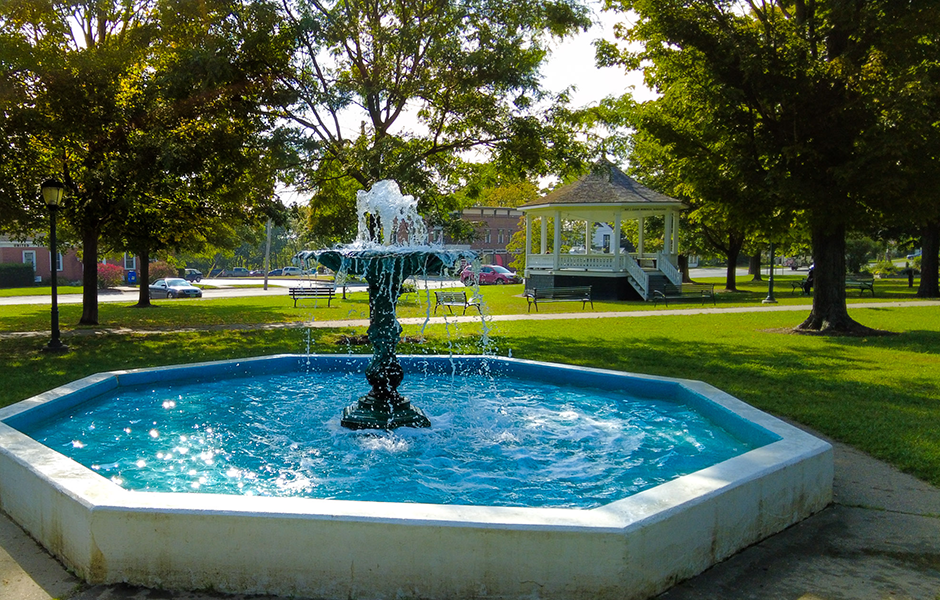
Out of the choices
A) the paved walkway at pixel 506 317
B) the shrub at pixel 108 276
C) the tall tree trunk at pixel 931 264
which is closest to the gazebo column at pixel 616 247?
the paved walkway at pixel 506 317

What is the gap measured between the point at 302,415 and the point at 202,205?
1281 cm

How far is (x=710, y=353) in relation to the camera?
12.9 metres

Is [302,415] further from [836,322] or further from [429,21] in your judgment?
[836,322]

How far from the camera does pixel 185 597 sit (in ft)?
12.2

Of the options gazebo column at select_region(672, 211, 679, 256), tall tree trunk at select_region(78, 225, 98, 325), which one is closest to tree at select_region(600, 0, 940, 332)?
tall tree trunk at select_region(78, 225, 98, 325)

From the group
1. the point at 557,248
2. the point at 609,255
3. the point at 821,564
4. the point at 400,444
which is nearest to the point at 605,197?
the point at 609,255

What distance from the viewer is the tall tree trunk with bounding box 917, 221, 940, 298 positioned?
2930cm

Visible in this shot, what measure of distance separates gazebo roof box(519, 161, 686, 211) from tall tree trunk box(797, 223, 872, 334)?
44.4 feet

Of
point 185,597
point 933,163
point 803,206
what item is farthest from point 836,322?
point 185,597

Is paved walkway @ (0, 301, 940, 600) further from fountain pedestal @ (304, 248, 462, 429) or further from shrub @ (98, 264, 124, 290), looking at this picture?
shrub @ (98, 264, 124, 290)

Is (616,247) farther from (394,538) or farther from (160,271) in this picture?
(160,271)

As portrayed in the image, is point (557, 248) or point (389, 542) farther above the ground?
point (557, 248)

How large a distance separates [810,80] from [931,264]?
1954 centimetres

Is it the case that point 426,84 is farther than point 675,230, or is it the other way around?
point 675,230
